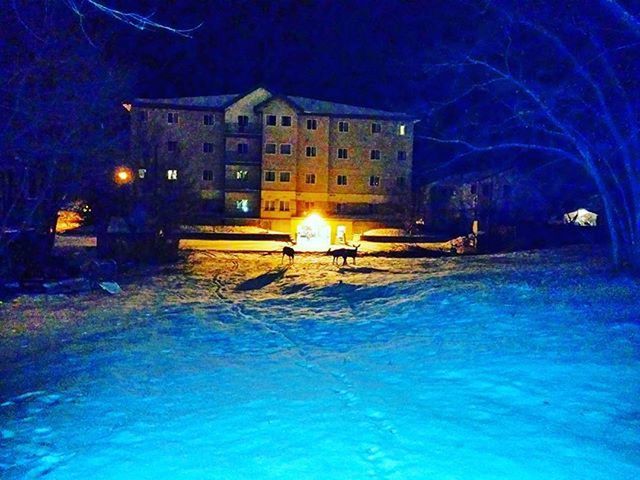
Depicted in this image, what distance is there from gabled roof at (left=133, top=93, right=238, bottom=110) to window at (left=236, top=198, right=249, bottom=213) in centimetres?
838

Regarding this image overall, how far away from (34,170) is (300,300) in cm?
1018

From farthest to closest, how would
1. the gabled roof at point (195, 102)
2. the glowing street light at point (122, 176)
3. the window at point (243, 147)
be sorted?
the window at point (243, 147) → the gabled roof at point (195, 102) → the glowing street light at point (122, 176)

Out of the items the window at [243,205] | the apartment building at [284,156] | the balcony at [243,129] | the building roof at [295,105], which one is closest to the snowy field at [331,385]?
the apartment building at [284,156]

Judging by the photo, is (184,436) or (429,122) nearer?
(184,436)

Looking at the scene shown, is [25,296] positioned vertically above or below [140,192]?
below

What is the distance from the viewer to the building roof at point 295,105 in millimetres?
49875

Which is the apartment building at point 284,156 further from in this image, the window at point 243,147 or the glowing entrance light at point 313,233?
the glowing entrance light at point 313,233

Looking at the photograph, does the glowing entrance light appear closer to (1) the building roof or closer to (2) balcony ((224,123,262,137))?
(2) balcony ((224,123,262,137))

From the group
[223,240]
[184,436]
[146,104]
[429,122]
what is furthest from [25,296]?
[146,104]

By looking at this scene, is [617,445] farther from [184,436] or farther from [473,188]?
[473,188]

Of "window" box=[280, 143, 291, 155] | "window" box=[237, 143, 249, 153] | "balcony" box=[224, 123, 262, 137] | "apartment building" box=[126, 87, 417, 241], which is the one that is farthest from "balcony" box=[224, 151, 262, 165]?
"window" box=[280, 143, 291, 155]

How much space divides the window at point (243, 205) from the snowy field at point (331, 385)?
1439 inches

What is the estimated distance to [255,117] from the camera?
5100 centimetres

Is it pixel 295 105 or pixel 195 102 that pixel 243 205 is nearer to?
pixel 295 105
